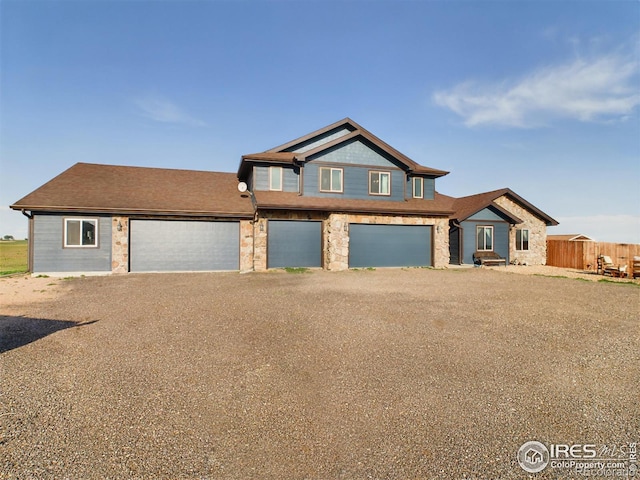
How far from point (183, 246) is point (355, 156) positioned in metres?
11.1

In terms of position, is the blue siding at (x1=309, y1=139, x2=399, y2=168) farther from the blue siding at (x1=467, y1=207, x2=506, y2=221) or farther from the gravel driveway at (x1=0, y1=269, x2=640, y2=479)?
the gravel driveway at (x1=0, y1=269, x2=640, y2=479)

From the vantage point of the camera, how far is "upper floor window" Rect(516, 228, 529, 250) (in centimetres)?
2356

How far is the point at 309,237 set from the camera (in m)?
17.8

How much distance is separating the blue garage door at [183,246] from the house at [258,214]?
52mm

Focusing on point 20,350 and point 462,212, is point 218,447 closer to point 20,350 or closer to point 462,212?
point 20,350

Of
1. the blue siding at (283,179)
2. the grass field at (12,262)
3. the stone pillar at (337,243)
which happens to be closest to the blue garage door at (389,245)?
the stone pillar at (337,243)

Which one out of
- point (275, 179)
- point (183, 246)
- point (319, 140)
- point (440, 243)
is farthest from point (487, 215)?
point (183, 246)

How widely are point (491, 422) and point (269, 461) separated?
2.47m

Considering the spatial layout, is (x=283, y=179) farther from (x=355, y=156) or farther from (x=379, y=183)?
(x=379, y=183)

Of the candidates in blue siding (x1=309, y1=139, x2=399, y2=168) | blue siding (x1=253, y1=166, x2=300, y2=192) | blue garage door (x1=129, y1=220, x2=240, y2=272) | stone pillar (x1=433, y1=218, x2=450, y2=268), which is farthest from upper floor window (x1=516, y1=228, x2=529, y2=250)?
blue garage door (x1=129, y1=220, x2=240, y2=272)

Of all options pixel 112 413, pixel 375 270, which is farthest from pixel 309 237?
pixel 112 413

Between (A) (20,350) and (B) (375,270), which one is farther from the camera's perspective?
(B) (375,270)

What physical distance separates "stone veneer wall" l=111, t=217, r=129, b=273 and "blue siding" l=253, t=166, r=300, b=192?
6948 mm

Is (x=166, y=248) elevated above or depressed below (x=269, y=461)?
above
